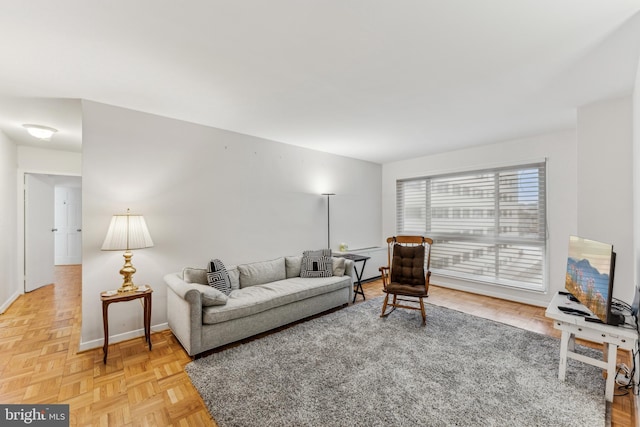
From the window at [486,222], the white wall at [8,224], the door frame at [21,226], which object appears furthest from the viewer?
the door frame at [21,226]

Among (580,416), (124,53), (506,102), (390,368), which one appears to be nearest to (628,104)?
(506,102)

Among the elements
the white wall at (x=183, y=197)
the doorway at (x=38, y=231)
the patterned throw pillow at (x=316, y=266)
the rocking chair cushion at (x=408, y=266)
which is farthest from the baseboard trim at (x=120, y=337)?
the doorway at (x=38, y=231)

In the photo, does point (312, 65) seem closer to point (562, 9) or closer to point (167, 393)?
point (562, 9)

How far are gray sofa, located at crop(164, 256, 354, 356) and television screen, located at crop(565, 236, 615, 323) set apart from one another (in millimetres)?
2425

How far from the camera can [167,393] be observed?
2006mm

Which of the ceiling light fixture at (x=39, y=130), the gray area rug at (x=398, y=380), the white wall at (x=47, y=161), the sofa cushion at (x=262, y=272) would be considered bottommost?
the gray area rug at (x=398, y=380)

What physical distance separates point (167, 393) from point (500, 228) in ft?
15.8

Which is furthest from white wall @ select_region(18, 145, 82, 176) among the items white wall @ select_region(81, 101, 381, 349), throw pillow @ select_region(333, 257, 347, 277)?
throw pillow @ select_region(333, 257, 347, 277)

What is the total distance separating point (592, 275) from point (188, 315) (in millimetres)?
3397

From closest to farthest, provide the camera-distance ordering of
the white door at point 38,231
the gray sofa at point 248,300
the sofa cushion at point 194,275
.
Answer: the gray sofa at point 248,300 < the sofa cushion at point 194,275 < the white door at point 38,231

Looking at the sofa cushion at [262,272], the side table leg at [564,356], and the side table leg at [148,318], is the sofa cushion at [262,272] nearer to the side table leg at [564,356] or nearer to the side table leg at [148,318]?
the side table leg at [148,318]

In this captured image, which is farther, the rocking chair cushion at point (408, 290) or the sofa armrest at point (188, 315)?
the rocking chair cushion at point (408, 290)

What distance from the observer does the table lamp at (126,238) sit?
8.34ft

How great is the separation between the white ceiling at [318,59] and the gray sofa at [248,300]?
1918mm
